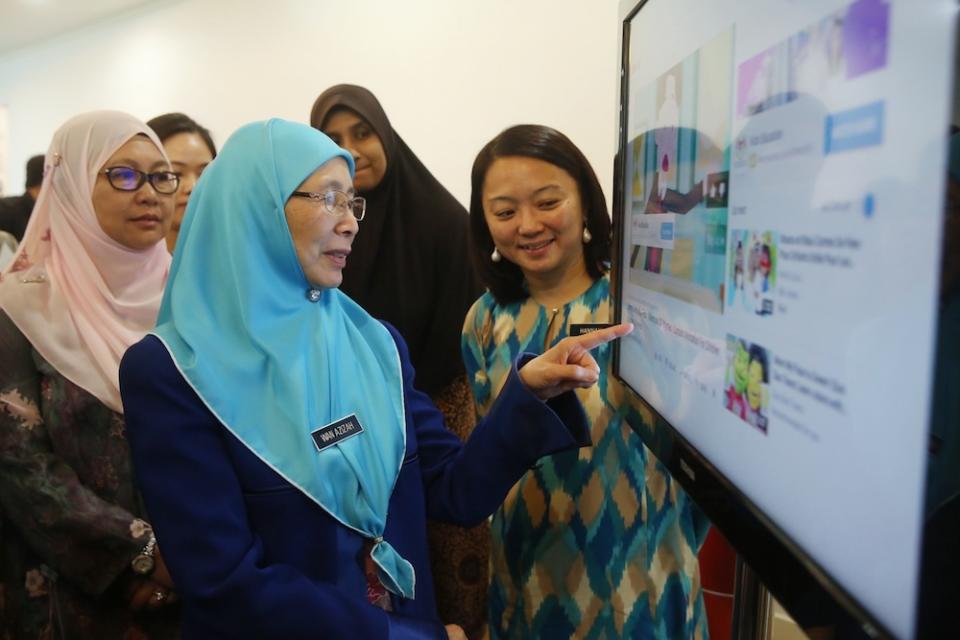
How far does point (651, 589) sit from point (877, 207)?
3.00ft

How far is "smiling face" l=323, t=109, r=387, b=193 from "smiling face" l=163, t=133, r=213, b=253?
0.55 m

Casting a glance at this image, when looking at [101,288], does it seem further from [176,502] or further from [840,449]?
[840,449]

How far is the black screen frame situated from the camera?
433mm

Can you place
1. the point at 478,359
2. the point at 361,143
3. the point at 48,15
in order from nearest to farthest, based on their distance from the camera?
the point at 478,359 → the point at 361,143 → the point at 48,15

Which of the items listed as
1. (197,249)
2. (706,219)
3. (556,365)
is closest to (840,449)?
(706,219)

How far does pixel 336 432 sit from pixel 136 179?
944 mm

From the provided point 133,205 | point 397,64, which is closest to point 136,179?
point 133,205

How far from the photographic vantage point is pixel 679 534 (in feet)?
3.85

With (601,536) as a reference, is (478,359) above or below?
above

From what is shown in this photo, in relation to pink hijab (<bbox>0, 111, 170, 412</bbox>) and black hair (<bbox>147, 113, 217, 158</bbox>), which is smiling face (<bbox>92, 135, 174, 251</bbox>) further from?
black hair (<bbox>147, 113, 217, 158</bbox>)

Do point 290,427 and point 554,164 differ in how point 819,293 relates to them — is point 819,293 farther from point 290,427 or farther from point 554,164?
point 554,164

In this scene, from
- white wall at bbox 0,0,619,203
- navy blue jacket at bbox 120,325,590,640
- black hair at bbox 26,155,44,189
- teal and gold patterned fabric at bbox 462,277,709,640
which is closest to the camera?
navy blue jacket at bbox 120,325,590,640

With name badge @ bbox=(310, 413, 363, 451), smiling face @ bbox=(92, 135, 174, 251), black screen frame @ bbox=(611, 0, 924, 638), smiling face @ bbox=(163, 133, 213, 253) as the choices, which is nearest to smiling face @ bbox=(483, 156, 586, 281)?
black screen frame @ bbox=(611, 0, 924, 638)

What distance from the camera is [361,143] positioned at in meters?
1.84
